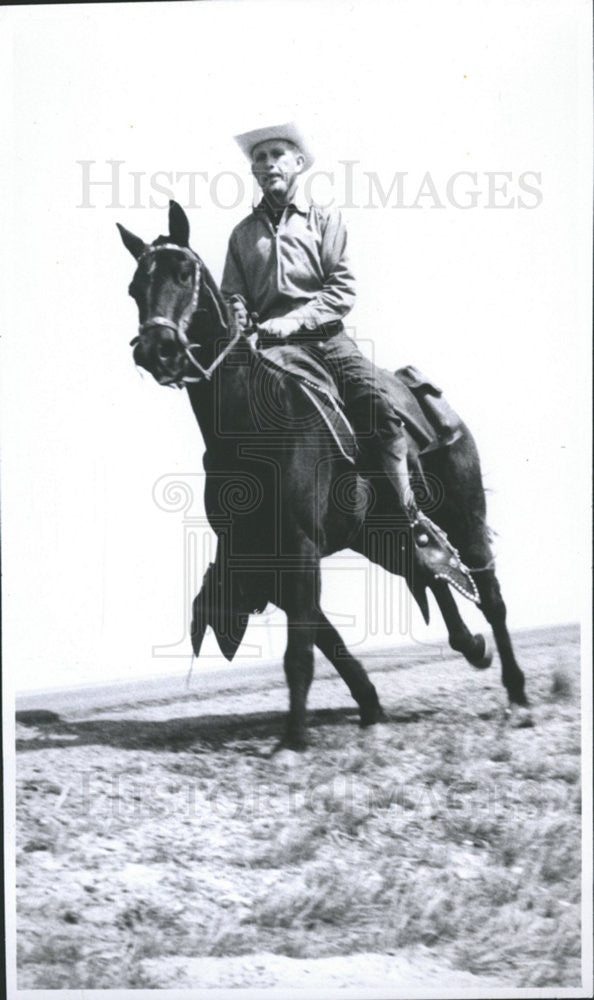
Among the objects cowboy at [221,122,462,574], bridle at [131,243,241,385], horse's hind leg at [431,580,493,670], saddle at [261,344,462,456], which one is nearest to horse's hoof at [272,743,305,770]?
horse's hind leg at [431,580,493,670]

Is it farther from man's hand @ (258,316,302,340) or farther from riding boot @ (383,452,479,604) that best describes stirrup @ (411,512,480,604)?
man's hand @ (258,316,302,340)

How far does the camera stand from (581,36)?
15.9 ft

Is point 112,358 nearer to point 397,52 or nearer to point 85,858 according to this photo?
point 397,52

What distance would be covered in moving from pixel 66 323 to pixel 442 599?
1878mm

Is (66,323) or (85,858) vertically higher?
(66,323)

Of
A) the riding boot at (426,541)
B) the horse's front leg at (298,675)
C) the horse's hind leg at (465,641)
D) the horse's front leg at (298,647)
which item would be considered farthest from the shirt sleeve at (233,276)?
the horse's hind leg at (465,641)

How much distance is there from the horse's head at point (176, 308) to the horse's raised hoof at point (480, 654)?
1523mm

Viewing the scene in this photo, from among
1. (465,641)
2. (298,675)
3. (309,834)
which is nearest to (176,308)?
(298,675)

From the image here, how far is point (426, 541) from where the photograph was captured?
4.90 metres

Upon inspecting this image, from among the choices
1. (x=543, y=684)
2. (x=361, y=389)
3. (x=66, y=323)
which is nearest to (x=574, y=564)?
(x=543, y=684)

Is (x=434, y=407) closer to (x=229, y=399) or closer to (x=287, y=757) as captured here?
(x=229, y=399)

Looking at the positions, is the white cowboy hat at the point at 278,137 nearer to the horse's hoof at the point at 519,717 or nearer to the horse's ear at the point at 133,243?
the horse's ear at the point at 133,243

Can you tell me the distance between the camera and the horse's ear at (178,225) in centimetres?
477

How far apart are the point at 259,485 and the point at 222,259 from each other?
0.91 metres
